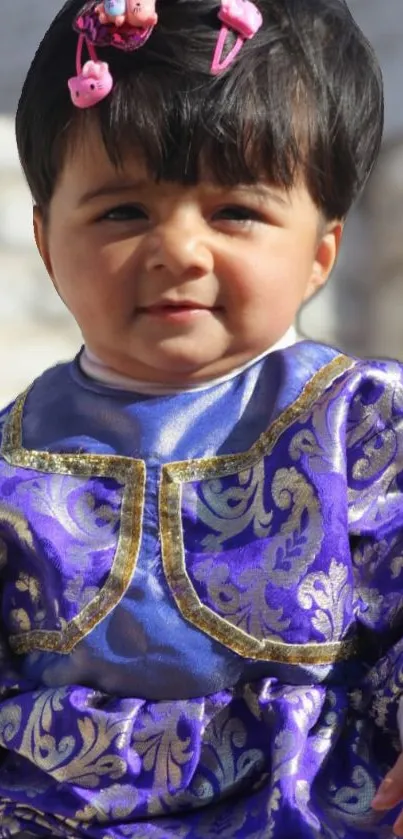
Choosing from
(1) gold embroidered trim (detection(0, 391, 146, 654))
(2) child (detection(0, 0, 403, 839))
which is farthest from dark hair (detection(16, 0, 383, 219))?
(1) gold embroidered trim (detection(0, 391, 146, 654))

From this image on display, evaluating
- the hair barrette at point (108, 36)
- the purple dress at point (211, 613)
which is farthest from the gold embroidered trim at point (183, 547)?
the hair barrette at point (108, 36)

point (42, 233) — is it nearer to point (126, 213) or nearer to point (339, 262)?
Answer: point (126, 213)

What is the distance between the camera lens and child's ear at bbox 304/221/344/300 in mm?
1234

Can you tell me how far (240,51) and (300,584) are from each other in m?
0.44

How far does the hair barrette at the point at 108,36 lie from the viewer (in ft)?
3.66

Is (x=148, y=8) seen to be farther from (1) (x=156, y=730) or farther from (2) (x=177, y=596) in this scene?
(1) (x=156, y=730)

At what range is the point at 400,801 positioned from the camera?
993 millimetres

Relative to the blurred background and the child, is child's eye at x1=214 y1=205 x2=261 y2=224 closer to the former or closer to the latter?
the child

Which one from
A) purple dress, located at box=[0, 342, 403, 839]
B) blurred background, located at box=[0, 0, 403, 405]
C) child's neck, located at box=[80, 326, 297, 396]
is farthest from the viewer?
blurred background, located at box=[0, 0, 403, 405]

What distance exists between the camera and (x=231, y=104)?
1.09 metres

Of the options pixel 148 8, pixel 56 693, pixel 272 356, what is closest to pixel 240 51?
pixel 148 8

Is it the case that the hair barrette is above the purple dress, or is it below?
above

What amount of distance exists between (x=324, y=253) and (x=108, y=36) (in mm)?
281

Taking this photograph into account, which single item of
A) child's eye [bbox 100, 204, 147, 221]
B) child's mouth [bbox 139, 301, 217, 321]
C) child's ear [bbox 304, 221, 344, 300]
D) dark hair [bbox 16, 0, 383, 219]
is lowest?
child's mouth [bbox 139, 301, 217, 321]
